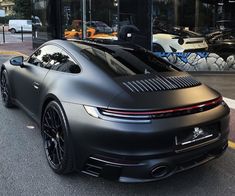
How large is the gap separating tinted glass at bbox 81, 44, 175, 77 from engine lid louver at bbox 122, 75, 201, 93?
0.68 ft

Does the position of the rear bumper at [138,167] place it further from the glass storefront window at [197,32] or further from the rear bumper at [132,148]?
the glass storefront window at [197,32]

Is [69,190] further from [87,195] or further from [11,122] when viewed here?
[11,122]

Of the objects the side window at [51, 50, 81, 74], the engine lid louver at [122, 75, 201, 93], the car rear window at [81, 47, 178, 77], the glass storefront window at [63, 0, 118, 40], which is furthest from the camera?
the glass storefront window at [63, 0, 118, 40]

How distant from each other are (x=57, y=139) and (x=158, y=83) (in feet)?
3.93

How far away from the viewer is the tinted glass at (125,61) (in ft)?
13.4

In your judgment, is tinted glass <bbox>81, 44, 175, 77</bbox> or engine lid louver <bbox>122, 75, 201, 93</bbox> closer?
engine lid louver <bbox>122, 75, 201, 93</bbox>

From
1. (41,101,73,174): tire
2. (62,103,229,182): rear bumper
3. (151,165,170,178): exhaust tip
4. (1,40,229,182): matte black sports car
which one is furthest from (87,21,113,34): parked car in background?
(151,165,170,178): exhaust tip

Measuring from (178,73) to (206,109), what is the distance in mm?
741

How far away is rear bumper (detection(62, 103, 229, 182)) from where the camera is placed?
3346 millimetres

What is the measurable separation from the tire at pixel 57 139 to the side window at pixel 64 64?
43 centimetres

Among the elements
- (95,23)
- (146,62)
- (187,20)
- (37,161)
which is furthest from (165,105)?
(95,23)

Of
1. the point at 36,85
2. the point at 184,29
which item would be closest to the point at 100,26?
the point at 184,29

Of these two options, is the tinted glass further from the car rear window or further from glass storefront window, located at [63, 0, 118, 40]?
glass storefront window, located at [63, 0, 118, 40]

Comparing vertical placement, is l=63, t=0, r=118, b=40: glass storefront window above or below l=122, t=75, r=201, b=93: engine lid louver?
above
